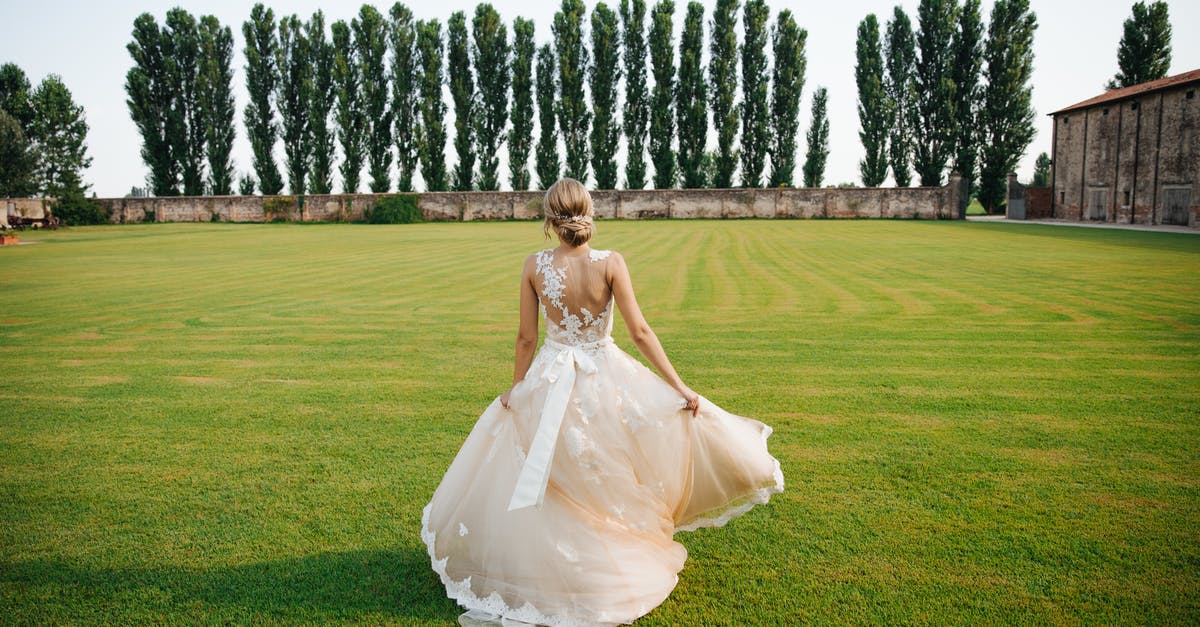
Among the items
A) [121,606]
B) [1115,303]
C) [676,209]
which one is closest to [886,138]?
[676,209]

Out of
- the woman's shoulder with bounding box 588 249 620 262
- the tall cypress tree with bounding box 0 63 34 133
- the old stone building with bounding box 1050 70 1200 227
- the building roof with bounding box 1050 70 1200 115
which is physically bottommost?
the woman's shoulder with bounding box 588 249 620 262

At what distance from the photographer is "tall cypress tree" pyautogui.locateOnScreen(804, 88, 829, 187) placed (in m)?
49.0

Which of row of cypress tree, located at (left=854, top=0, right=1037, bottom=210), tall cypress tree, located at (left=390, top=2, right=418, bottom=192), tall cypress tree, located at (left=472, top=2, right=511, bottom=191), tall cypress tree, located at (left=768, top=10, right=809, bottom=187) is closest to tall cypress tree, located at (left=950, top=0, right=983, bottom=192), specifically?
row of cypress tree, located at (left=854, top=0, right=1037, bottom=210)

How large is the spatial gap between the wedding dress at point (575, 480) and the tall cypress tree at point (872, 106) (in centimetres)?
4865

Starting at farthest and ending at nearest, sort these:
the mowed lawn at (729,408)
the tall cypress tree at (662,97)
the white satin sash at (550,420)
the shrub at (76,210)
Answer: the tall cypress tree at (662,97), the shrub at (76,210), the mowed lawn at (729,408), the white satin sash at (550,420)

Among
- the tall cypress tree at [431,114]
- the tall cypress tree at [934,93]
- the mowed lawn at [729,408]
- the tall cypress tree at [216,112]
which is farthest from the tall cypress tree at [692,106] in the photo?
the mowed lawn at [729,408]

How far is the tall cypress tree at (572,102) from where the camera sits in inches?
1937

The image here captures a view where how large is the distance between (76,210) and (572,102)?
30528 millimetres

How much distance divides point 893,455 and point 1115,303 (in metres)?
8.57

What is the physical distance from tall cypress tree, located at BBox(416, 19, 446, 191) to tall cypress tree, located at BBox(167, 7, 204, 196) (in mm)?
15838

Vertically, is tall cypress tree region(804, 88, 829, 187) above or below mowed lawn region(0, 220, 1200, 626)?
above

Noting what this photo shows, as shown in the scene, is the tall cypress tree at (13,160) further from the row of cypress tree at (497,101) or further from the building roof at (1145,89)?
the building roof at (1145,89)

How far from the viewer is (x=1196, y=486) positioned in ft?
14.6

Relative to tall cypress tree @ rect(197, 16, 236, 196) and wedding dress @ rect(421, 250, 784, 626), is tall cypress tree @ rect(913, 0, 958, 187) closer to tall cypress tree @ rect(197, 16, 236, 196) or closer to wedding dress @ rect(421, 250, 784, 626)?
tall cypress tree @ rect(197, 16, 236, 196)
